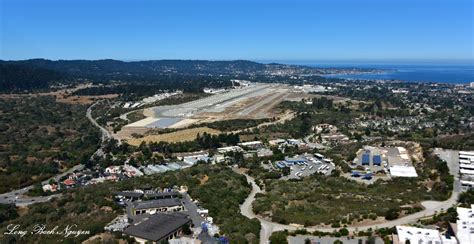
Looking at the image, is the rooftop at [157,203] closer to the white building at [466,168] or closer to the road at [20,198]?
the road at [20,198]

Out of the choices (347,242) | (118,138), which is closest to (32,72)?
(118,138)

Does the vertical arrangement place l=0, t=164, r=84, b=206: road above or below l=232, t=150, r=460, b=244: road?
below

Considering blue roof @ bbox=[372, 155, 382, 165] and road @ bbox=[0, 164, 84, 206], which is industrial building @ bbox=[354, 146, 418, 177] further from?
road @ bbox=[0, 164, 84, 206]

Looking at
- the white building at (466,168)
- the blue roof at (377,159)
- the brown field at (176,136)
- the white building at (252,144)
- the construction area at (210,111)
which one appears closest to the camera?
the white building at (466,168)

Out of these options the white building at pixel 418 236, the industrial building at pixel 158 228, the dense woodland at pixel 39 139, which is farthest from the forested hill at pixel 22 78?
the white building at pixel 418 236

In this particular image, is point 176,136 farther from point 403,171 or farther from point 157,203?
point 403,171

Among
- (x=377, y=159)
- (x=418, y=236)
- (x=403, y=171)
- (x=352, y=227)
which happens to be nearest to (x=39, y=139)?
(x=377, y=159)

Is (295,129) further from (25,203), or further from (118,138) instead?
(25,203)

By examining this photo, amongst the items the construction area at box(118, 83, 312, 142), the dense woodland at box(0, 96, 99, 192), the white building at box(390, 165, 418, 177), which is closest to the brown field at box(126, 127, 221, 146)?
the construction area at box(118, 83, 312, 142)
